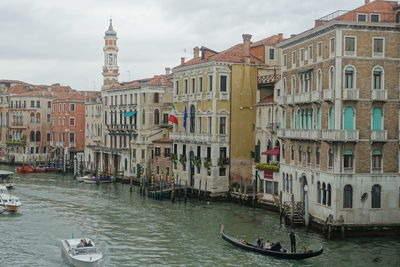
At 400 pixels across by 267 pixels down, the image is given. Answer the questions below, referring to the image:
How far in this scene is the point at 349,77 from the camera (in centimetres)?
2688

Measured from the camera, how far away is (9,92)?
239ft

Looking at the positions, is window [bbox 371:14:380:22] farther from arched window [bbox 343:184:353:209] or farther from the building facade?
arched window [bbox 343:184:353:209]

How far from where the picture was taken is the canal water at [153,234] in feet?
78.3

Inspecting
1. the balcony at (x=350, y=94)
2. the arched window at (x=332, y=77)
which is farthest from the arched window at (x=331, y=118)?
the arched window at (x=332, y=77)

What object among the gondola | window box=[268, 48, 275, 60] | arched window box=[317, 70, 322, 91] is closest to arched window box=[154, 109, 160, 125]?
Answer: window box=[268, 48, 275, 60]

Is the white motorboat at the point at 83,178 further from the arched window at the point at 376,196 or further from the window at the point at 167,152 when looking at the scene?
the arched window at the point at 376,196

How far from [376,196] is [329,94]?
482cm

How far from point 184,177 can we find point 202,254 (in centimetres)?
1826

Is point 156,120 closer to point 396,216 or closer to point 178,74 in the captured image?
point 178,74

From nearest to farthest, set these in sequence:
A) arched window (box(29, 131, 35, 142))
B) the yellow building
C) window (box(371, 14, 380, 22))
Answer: window (box(371, 14, 380, 22)) → the yellow building → arched window (box(29, 131, 35, 142))

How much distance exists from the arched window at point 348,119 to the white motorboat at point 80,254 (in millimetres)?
11483

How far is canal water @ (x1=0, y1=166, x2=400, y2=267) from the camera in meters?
23.9

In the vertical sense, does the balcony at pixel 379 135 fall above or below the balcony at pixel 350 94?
below

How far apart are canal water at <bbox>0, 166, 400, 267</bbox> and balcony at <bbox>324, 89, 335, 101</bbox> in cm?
594
